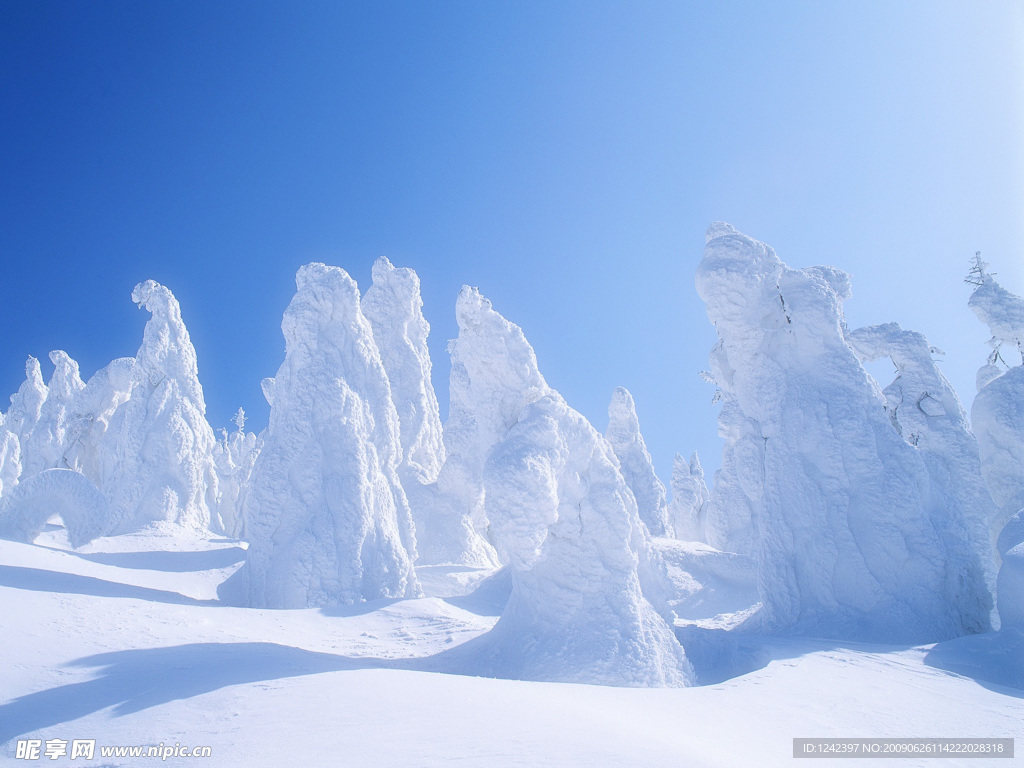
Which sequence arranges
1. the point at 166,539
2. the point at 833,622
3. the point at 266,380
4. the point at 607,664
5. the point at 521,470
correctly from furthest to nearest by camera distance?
the point at 266,380 < the point at 166,539 < the point at 833,622 < the point at 521,470 < the point at 607,664

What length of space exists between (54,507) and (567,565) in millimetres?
16322

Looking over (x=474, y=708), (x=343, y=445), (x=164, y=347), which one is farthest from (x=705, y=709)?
(x=164, y=347)

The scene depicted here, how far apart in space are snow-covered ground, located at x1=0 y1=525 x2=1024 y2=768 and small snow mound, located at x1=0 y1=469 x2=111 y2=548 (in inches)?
181

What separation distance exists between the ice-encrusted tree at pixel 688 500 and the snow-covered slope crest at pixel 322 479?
91.0 feet

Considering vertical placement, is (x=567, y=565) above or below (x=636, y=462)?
below

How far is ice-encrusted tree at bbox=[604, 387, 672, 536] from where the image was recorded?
32125 mm

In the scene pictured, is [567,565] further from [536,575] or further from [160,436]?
[160,436]

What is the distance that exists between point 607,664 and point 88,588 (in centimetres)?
988

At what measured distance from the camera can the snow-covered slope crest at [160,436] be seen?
23.1 metres

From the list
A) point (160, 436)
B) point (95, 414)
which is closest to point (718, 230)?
point (160, 436)

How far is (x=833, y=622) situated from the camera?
13555mm

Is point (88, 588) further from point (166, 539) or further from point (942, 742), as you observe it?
point (942, 742)

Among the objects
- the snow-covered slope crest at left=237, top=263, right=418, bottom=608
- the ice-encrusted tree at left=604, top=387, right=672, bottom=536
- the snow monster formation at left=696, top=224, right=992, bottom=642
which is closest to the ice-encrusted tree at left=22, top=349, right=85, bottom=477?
the snow-covered slope crest at left=237, top=263, right=418, bottom=608

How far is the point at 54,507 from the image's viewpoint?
17.8 m
